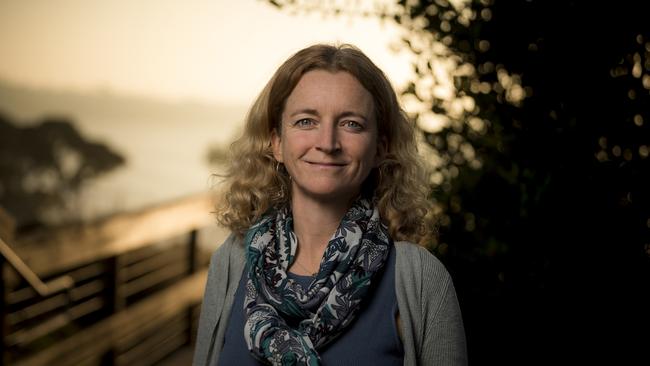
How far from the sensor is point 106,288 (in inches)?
152

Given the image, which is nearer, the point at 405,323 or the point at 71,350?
the point at 405,323

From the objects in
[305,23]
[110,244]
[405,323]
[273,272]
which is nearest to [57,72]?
[110,244]

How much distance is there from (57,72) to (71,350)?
5.62 feet

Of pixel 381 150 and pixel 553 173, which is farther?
pixel 553 173

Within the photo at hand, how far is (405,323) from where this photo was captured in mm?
1279

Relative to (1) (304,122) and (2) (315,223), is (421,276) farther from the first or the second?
(1) (304,122)

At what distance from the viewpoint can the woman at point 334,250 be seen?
130 cm

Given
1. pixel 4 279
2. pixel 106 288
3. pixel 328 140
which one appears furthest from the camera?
pixel 106 288

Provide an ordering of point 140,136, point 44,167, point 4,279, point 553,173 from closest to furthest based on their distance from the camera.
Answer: point 553,173 < point 4,279 < point 44,167 < point 140,136

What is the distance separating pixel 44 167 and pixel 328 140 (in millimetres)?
3233

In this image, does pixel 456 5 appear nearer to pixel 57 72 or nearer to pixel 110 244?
pixel 110 244

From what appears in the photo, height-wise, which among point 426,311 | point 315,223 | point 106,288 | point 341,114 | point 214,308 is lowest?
point 106,288

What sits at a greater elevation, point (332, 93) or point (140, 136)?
point (332, 93)

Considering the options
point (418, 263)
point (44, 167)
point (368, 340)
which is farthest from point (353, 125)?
point (44, 167)
